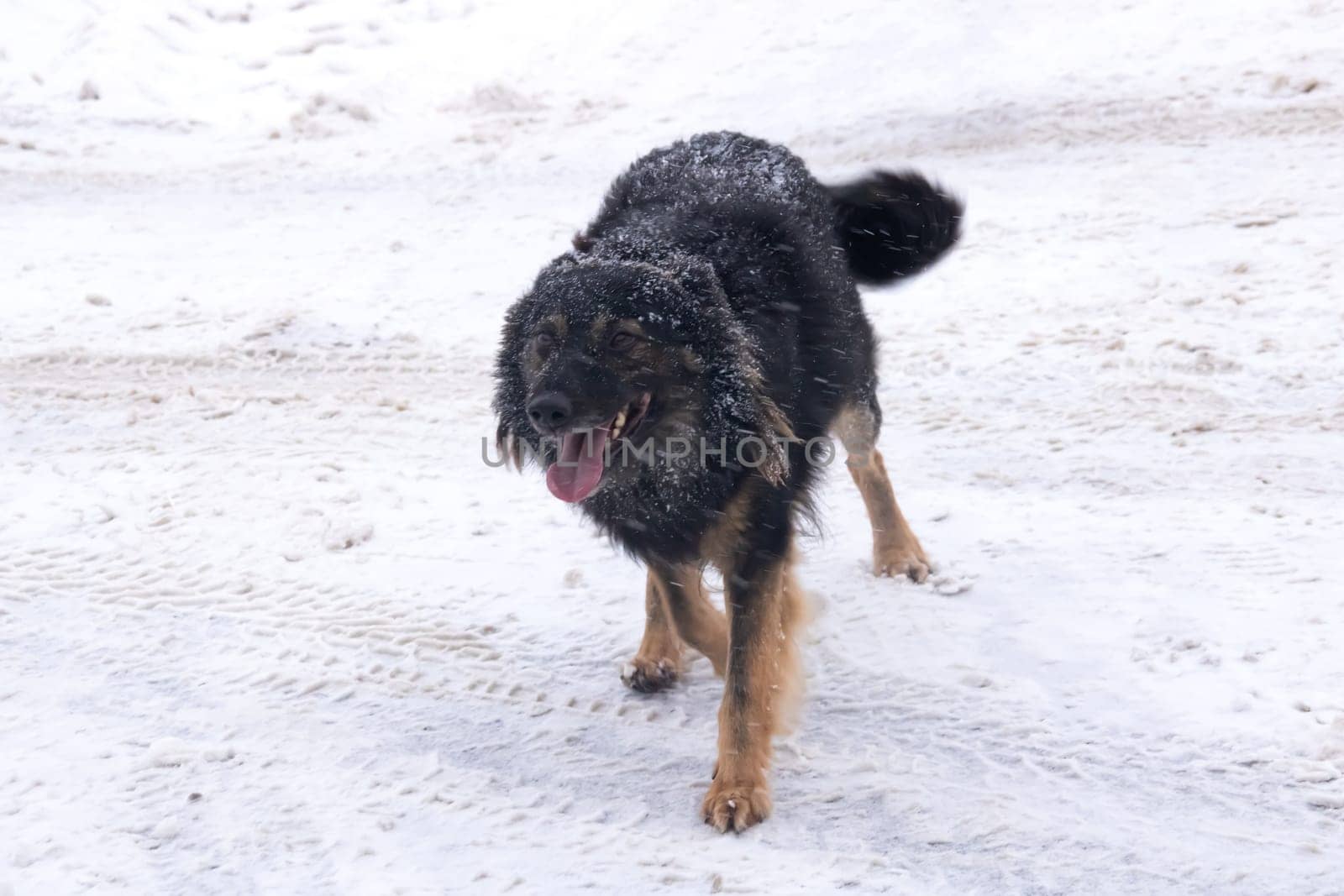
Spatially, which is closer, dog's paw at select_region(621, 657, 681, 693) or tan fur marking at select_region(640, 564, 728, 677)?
tan fur marking at select_region(640, 564, 728, 677)

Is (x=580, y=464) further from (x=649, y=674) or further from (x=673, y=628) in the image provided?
(x=649, y=674)

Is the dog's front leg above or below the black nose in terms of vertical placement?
below

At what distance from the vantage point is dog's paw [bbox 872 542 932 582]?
14.2ft

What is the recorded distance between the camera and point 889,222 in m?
4.73

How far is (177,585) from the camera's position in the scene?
14.4ft

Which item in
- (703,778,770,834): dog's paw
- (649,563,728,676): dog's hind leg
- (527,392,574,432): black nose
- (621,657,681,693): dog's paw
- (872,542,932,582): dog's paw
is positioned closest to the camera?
(527,392,574,432): black nose

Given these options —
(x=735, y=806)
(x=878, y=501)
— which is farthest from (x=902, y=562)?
(x=735, y=806)

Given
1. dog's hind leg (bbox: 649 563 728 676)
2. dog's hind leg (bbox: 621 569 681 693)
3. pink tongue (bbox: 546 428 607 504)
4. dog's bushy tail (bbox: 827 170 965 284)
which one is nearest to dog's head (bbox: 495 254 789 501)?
pink tongue (bbox: 546 428 607 504)

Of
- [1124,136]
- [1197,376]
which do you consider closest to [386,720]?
[1197,376]

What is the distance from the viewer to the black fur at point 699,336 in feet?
10.4

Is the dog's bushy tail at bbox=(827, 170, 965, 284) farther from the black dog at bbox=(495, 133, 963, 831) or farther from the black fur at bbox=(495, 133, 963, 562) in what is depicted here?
the black dog at bbox=(495, 133, 963, 831)

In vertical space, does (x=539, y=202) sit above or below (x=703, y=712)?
above

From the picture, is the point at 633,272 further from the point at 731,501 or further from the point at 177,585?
the point at 177,585

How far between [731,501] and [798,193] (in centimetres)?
149
